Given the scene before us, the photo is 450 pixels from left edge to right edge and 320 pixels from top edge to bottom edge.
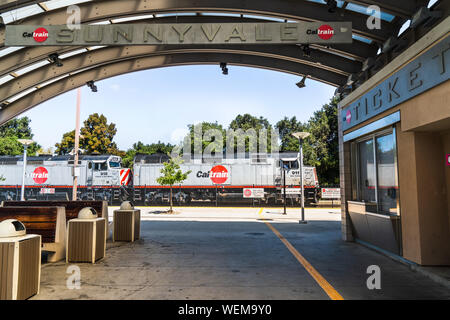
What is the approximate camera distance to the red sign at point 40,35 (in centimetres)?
557

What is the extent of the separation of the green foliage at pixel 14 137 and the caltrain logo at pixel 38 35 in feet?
135

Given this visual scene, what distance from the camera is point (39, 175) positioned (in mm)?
23875

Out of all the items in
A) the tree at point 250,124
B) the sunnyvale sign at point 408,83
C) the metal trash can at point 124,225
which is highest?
the tree at point 250,124

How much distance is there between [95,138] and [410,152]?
5553 centimetres

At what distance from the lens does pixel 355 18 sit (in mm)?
6641

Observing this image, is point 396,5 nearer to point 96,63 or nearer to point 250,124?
point 96,63

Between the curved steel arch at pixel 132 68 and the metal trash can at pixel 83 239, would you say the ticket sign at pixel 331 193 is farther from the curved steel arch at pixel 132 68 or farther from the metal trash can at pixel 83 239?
the metal trash can at pixel 83 239

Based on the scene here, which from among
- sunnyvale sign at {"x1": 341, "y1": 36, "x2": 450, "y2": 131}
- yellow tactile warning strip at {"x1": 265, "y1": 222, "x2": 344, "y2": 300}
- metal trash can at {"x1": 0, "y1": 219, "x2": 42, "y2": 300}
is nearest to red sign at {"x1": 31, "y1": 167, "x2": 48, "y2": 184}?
yellow tactile warning strip at {"x1": 265, "y1": 222, "x2": 344, "y2": 300}

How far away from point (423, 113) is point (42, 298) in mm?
7108

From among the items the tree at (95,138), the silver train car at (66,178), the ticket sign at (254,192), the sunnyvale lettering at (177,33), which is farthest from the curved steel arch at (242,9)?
the tree at (95,138)

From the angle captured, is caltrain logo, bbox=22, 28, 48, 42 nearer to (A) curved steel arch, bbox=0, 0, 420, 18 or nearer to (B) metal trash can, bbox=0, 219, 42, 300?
(A) curved steel arch, bbox=0, 0, 420, 18

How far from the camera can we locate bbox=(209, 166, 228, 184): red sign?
76.3 ft

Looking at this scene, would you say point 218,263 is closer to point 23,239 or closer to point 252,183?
point 23,239

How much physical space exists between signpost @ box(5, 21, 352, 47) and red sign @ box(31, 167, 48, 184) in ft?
70.7
